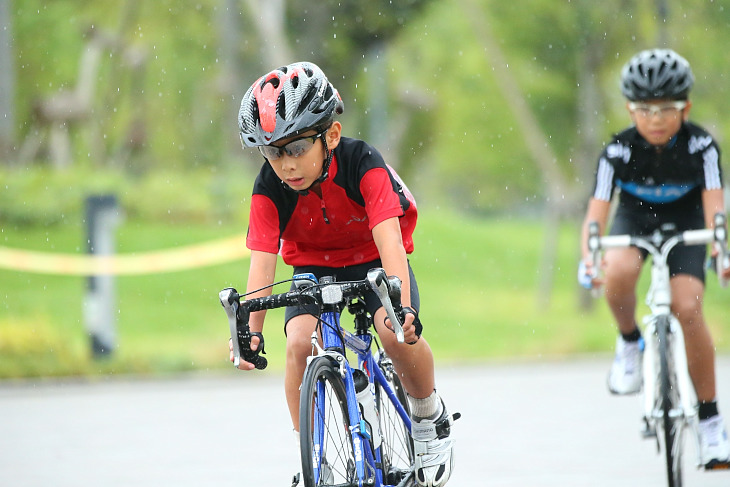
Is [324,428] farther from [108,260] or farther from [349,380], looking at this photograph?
[108,260]

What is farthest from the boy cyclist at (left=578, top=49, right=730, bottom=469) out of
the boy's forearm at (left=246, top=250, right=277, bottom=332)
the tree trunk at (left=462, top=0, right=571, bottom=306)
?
the tree trunk at (left=462, top=0, right=571, bottom=306)

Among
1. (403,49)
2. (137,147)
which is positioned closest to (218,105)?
(137,147)

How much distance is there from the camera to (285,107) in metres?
4.67

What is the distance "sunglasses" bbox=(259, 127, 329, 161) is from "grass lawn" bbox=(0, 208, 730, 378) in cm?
730

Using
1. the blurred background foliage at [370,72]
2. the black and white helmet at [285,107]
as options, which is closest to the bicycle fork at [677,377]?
the black and white helmet at [285,107]

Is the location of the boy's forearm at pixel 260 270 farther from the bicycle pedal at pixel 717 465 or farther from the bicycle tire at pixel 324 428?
the bicycle pedal at pixel 717 465

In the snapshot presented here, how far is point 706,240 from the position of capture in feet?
20.6

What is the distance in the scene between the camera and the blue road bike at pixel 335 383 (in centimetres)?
437

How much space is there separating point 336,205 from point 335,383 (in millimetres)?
851

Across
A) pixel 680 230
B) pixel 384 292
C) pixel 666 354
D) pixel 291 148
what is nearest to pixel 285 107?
pixel 291 148

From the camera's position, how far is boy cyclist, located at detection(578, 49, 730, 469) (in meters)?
6.49

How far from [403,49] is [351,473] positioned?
91.3 ft

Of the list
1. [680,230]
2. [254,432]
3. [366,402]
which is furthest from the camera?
[254,432]

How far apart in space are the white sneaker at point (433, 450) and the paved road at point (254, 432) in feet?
4.53
